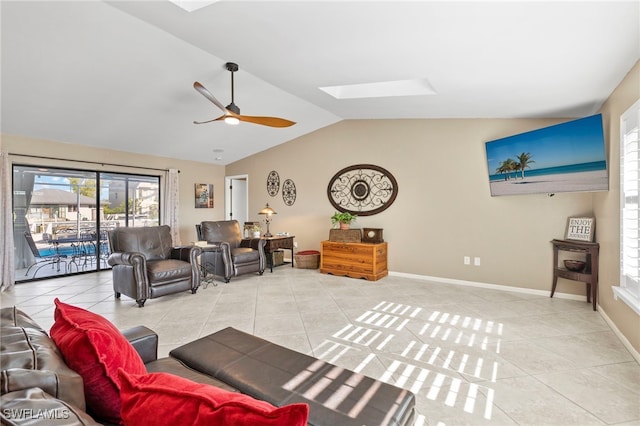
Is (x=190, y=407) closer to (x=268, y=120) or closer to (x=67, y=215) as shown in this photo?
(x=268, y=120)

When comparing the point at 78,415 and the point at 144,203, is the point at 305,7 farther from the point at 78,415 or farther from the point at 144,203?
the point at 144,203

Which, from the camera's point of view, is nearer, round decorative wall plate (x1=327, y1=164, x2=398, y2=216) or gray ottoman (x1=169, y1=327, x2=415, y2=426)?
gray ottoman (x1=169, y1=327, x2=415, y2=426)

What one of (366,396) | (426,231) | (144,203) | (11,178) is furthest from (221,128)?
(366,396)

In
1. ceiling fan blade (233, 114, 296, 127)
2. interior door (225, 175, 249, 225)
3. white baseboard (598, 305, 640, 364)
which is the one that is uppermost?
ceiling fan blade (233, 114, 296, 127)

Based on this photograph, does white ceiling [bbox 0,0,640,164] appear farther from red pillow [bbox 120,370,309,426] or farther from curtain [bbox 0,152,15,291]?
red pillow [bbox 120,370,309,426]

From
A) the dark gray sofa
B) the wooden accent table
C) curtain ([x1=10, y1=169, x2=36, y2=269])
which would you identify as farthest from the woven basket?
curtain ([x1=10, y1=169, x2=36, y2=269])

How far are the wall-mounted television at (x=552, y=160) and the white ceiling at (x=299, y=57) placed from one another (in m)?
0.37

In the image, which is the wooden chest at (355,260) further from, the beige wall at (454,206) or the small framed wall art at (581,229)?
the small framed wall art at (581,229)

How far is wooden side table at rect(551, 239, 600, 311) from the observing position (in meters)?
3.51

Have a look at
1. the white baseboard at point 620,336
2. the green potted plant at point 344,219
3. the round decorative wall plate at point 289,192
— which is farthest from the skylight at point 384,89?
the white baseboard at point 620,336

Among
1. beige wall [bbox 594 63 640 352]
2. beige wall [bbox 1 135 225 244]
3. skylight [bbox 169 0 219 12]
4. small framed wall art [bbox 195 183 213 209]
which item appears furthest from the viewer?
small framed wall art [bbox 195 183 213 209]

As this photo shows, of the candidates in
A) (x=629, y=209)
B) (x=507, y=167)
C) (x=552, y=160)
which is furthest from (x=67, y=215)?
(x=629, y=209)

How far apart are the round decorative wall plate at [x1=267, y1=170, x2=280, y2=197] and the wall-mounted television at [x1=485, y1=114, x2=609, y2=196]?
4256mm

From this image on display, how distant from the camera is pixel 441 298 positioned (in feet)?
13.5
